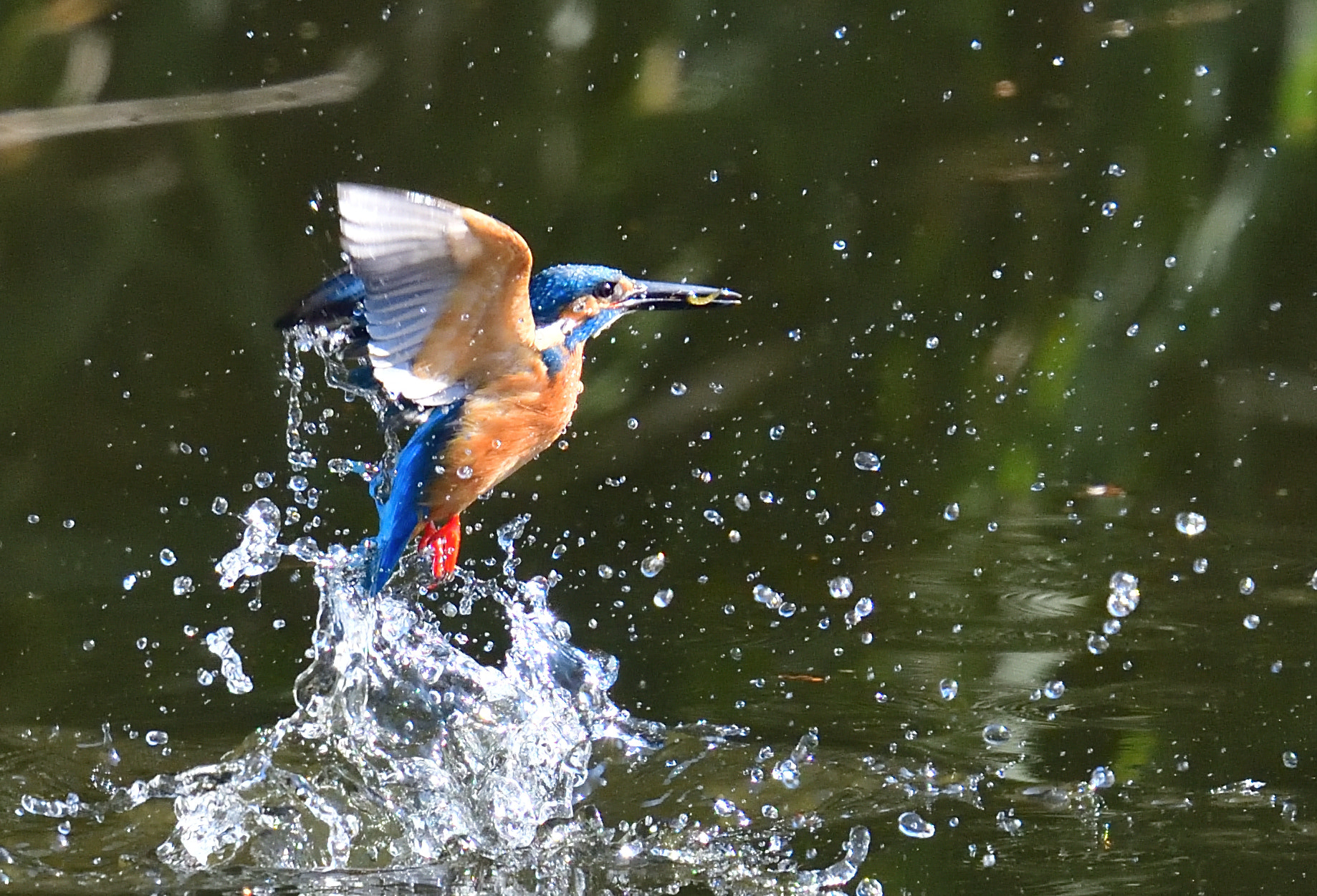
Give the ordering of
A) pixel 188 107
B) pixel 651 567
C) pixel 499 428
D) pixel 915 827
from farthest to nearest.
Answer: pixel 188 107, pixel 651 567, pixel 499 428, pixel 915 827

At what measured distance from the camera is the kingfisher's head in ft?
9.64

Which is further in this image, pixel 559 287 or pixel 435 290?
pixel 559 287

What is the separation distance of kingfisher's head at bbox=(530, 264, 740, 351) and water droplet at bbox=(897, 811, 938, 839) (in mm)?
900

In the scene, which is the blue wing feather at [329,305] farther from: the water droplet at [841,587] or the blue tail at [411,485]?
the water droplet at [841,587]

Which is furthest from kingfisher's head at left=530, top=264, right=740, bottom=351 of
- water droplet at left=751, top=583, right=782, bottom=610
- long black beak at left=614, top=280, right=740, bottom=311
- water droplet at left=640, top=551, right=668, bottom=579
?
water droplet at left=751, top=583, right=782, bottom=610

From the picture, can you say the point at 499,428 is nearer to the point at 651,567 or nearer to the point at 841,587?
the point at 651,567

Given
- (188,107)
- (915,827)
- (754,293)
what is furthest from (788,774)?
(188,107)

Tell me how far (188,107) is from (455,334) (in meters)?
2.33

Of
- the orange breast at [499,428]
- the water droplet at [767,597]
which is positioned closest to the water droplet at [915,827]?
the orange breast at [499,428]

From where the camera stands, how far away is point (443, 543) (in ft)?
10.1

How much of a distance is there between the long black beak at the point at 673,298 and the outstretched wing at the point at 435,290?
25 cm

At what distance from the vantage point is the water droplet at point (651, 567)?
11.9 ft

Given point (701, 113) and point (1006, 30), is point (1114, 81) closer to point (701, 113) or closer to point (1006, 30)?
point (1006, 30)

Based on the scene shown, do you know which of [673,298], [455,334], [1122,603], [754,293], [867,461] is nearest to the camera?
[455,334]
